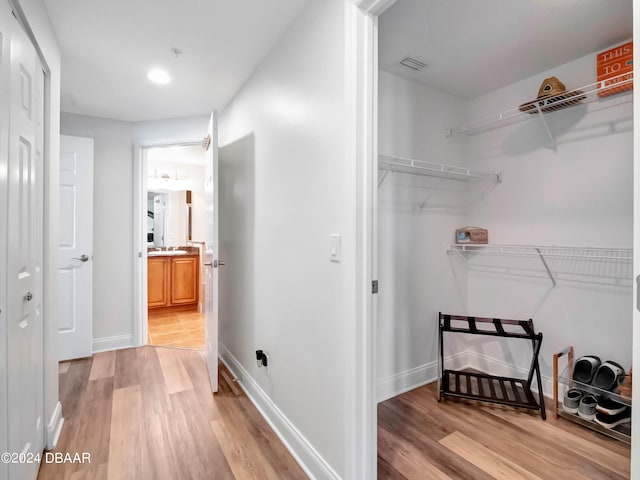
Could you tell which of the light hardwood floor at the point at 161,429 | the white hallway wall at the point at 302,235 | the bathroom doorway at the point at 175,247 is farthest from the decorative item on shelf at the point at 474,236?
the bathroom doorway at the point at 175,247

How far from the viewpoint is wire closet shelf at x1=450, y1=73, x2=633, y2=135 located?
189cm

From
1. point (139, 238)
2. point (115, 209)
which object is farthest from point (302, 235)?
point (115, 209)

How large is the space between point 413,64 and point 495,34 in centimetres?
51

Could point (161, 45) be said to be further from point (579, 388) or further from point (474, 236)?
point (579, 388)

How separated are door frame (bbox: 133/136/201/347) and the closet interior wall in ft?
7.39

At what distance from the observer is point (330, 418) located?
5.01 ft

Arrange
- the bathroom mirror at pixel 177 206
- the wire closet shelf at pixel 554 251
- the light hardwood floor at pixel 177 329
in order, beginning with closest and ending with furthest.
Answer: the wire closet shelf at pixel 554 251, the light hardwood floor at pixel 177 329, the bathroom mirror at pixel 177 206

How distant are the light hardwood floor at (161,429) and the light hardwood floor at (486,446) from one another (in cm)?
62

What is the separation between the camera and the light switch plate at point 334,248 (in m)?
1.47

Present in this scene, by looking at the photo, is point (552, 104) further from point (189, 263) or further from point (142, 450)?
point (189, 263)

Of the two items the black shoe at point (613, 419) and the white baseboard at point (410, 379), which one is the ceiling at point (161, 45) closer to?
the white baseboard at point (410, 379)

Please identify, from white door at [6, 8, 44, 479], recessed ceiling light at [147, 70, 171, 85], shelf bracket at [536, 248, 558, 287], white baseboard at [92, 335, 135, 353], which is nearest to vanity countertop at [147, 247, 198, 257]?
white baseboard at [92, 335, 135, 353]

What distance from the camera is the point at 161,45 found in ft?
6.81

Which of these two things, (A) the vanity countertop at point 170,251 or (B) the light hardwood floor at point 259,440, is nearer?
(B) the light hardwood floor at point 259,440
